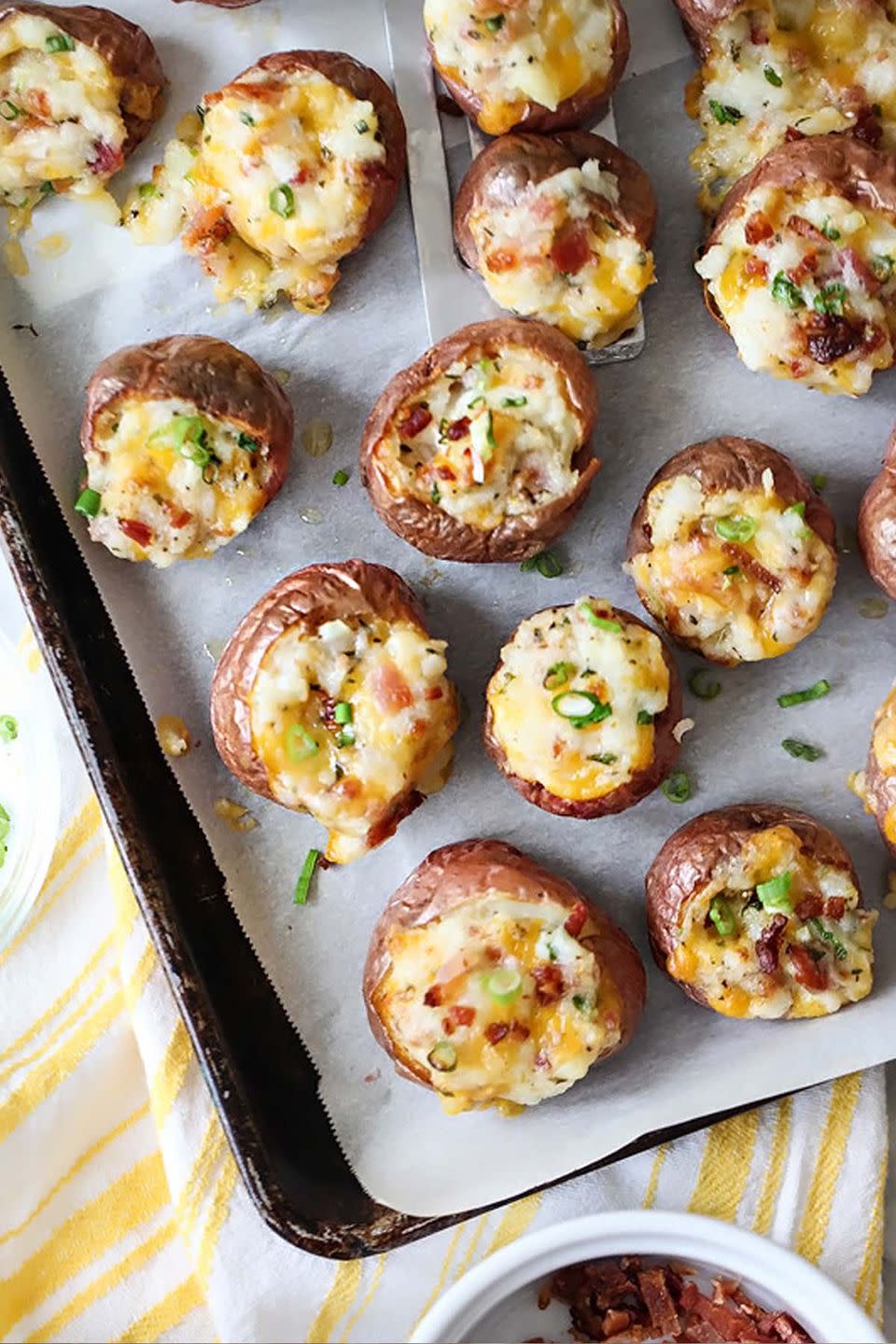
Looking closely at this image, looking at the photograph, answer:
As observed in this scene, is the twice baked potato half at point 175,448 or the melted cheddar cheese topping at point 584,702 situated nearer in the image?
the melted cheddar cheese topping at point 584,702

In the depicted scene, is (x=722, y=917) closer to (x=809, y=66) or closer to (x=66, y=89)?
(x=809, y=66)

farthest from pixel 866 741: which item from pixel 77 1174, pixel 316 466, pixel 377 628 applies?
pixel 77 1174

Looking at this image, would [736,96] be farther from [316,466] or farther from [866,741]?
[866,741]

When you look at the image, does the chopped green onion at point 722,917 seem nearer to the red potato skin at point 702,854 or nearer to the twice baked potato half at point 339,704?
the red potato skin at point 702,854

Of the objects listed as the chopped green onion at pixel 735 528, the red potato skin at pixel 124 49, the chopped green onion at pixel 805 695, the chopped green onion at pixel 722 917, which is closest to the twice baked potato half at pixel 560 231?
the chopped green onion at pixel 735 528

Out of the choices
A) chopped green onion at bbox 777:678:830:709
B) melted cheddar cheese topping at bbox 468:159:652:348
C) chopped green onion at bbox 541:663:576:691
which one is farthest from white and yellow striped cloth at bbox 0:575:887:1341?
melted cheddar cheese topping at bbox 468:159:652:348
